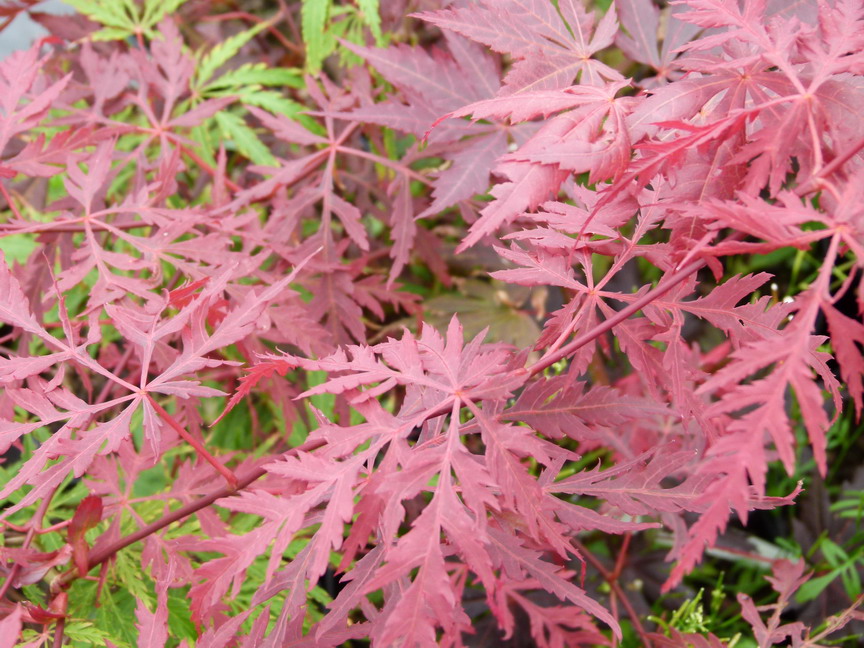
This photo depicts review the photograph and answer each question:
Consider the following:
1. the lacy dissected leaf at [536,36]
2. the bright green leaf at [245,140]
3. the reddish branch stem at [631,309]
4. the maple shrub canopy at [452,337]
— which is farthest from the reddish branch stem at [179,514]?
the bright green leaf at [245,140]

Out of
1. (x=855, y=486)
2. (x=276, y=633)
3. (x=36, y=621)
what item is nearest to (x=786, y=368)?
(x=276, y=633)

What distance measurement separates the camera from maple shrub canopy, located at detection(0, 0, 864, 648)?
0.49 metres

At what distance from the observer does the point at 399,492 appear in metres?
0.49

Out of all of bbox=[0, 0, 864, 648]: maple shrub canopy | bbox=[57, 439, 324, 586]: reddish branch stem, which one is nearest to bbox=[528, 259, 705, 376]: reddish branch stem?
bbox=[0, 0, 864, 648]: maple shrub canopy

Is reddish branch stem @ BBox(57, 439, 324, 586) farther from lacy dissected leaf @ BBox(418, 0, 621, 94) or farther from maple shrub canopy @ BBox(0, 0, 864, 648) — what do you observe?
lacy dissected leaf @ BBox(418, 0, 621, 94)

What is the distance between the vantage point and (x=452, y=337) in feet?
1.86

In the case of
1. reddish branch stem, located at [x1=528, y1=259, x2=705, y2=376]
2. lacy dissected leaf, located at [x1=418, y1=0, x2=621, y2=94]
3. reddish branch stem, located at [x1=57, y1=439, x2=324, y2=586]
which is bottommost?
reddish branch stem, located at [x1=57, y1=439, x2=324, y2=586]

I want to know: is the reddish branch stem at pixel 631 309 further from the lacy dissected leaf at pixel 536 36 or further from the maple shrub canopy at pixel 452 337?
the lacy dissected leaf at pixel 536 36

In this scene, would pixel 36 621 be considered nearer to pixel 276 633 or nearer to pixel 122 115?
pixel 276 633

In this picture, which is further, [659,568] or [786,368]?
[659,568]

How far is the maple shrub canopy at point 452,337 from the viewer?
49 centimetres

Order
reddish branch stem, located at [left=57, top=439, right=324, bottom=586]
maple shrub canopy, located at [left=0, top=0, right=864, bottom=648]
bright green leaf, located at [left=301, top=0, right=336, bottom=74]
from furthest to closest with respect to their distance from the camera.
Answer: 1. bright green leaf, located at [left=301, top=0, right=336, bottom=74]
2. reddish branch stem, located at [left=57, top=439, right=324, bottom=586]
3. maple shrub canopy, located at [left=0, top=0, right=864, bottom=648]

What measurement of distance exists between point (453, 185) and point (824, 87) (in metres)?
0.42

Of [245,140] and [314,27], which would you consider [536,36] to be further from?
[245,140]
